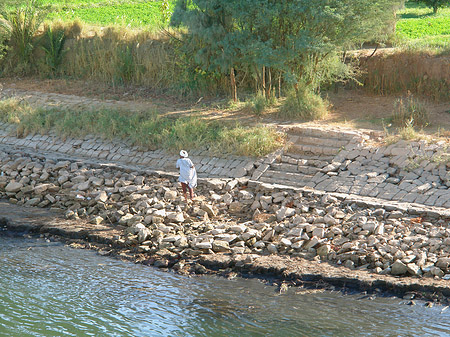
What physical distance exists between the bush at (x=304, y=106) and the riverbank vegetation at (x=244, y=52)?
0.08ft

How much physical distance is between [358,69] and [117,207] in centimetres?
795

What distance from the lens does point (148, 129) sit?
14375 mm

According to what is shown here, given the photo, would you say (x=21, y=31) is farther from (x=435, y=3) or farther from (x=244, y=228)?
(x=435, y=3)

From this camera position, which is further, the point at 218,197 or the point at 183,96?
the point at 183,96

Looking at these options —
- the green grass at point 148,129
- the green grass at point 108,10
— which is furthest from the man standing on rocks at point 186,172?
the green grass at point 108,10

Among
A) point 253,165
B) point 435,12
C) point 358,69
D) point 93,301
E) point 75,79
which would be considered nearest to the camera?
point 93,301

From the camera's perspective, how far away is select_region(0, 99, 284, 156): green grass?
13.1m

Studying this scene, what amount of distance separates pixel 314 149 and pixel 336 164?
31.0 inches

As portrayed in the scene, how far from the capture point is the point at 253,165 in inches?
498

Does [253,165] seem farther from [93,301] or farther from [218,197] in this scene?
[93,301]

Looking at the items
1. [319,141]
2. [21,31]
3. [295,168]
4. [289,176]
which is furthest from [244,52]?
[21,31]

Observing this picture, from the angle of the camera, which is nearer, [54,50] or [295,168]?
[295,168]

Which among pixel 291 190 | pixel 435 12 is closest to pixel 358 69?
pixel 291 190

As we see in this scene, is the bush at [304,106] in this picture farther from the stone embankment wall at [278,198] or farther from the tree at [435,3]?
the tree at [435,3]
